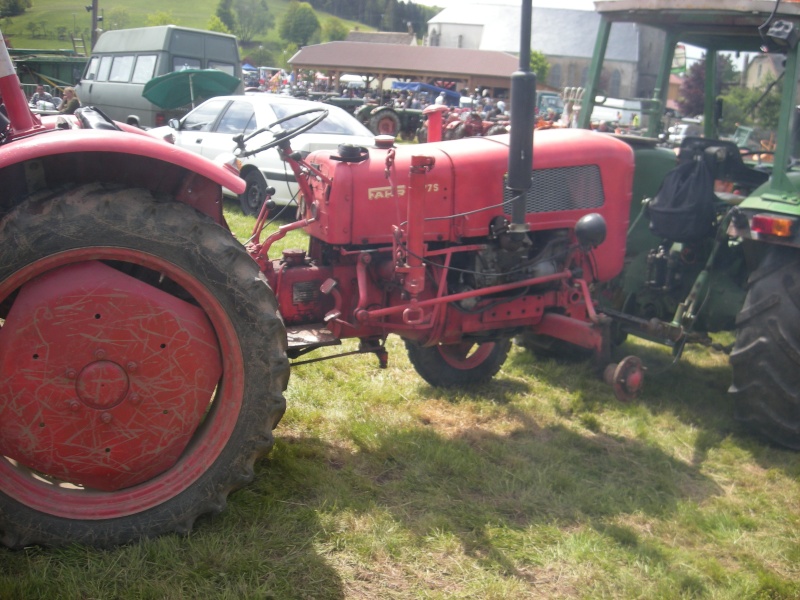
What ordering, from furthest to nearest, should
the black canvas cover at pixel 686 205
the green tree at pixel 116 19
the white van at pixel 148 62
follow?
the green tree at pixel 116 19, the white van at pixel 148 62, the black canvas cover at pixel 686 205

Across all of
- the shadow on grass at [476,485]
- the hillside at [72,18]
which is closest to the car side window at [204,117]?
the hillside at [72,18]

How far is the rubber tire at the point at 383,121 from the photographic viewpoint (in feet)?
63.2

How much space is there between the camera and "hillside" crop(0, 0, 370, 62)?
4.56 metres

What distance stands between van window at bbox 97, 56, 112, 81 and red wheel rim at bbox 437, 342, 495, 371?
14.4 m

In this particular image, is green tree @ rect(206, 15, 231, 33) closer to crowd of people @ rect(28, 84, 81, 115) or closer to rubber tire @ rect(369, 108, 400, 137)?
rubber tire @ rect(369, 108, 400, 137)

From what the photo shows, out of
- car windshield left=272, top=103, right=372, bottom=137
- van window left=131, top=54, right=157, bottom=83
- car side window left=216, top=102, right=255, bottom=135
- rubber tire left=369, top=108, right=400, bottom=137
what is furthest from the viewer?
rubber tire left=369, top=108, right=400, bottom=137

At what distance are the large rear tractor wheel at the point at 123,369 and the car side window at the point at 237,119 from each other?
7130 mm

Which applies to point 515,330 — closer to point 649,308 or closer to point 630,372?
point 630,372

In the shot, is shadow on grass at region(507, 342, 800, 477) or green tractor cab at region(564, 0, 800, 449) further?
shadow on grass at region(507, 342, 800, 477)

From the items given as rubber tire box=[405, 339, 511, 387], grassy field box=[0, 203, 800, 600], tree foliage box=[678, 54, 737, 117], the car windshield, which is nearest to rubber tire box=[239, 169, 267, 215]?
the car windshield

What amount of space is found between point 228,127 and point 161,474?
763 centimetres

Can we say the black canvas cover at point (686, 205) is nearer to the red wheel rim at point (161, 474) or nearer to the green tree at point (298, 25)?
the red wheel rim at point (161, 474)

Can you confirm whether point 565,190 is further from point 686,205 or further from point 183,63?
point 183,63

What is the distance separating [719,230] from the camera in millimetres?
4195
